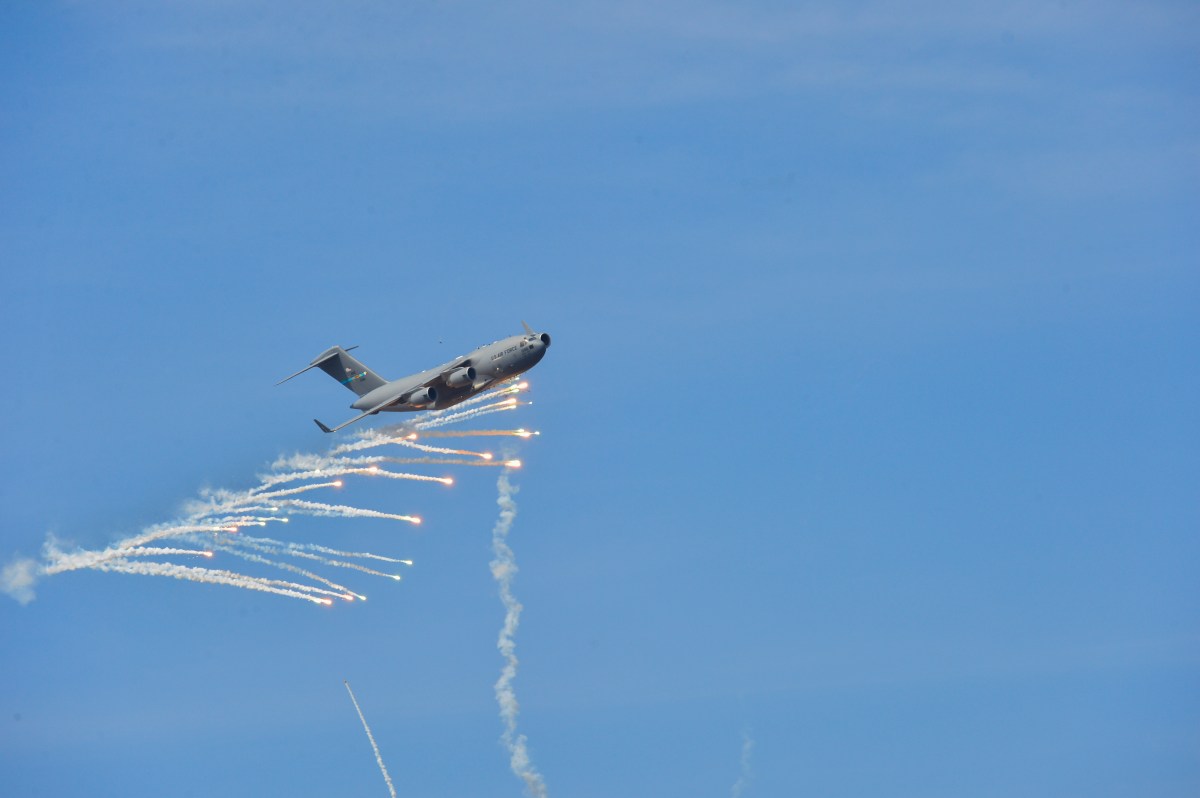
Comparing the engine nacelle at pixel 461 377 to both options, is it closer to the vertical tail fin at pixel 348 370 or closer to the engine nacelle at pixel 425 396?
the engine nacelle at pixel 425 396

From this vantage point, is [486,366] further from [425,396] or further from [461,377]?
[425,396]

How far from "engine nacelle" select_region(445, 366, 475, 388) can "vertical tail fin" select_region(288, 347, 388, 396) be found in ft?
29.0

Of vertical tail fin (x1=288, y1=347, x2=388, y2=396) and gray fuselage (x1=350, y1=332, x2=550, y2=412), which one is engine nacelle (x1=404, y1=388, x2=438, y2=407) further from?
vertical tail fin (x1=288, y1=347, x2=388, y2=396)

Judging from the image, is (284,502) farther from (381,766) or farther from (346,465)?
(381,766)

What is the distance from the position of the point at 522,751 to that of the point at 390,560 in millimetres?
14608

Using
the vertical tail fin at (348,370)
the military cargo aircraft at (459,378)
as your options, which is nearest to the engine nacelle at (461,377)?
the military cargo aircraft at (459,378)

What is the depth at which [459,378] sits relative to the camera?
93875 mm

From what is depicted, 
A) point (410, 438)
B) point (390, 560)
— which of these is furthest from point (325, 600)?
point (410, 438)

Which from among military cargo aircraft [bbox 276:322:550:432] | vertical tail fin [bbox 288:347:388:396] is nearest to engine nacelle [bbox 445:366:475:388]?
military cargo aircraft [bbox 276:322:550:432]

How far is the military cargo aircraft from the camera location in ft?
308

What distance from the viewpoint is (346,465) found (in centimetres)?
10031

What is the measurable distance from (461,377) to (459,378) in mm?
118

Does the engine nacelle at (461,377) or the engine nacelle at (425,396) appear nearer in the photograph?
the engine nacelle at (461,377)

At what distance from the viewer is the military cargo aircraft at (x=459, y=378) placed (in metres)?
93.8
